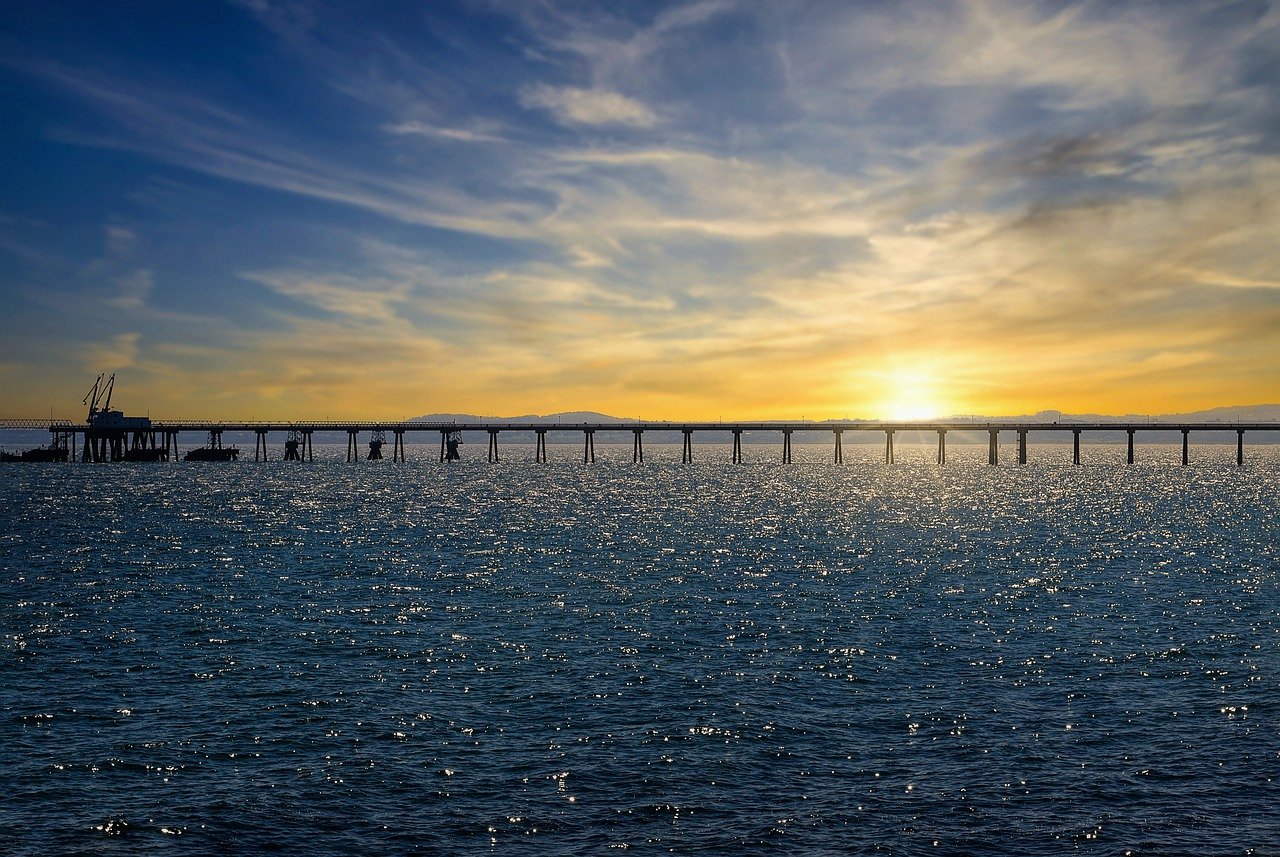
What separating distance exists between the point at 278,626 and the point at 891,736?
23.6 meters

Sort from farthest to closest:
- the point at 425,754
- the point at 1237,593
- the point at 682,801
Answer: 1. the point at 1237,593
2. the point at 425,754
3. the point at 682,801

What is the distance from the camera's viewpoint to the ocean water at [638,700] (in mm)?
18109

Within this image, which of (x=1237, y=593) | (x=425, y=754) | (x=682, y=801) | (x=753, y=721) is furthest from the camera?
(x=1237, y=593)

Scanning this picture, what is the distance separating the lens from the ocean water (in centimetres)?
1811

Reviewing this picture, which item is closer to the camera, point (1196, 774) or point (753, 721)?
point (1196, 774)

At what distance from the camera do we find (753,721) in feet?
79.0

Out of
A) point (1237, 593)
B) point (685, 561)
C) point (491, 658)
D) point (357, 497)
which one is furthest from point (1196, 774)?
point (357, 497)

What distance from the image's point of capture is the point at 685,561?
55.5 metres

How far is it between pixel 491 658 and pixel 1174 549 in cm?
4934

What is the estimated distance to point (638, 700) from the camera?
2597 centimetres

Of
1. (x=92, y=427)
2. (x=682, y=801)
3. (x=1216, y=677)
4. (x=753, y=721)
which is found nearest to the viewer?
(x=682, y=801)

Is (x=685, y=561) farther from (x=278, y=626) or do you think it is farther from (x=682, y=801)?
(x=682, y=801)

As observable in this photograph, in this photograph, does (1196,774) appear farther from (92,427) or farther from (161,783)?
(92,427)

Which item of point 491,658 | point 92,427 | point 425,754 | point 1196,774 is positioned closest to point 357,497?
point 491,658
